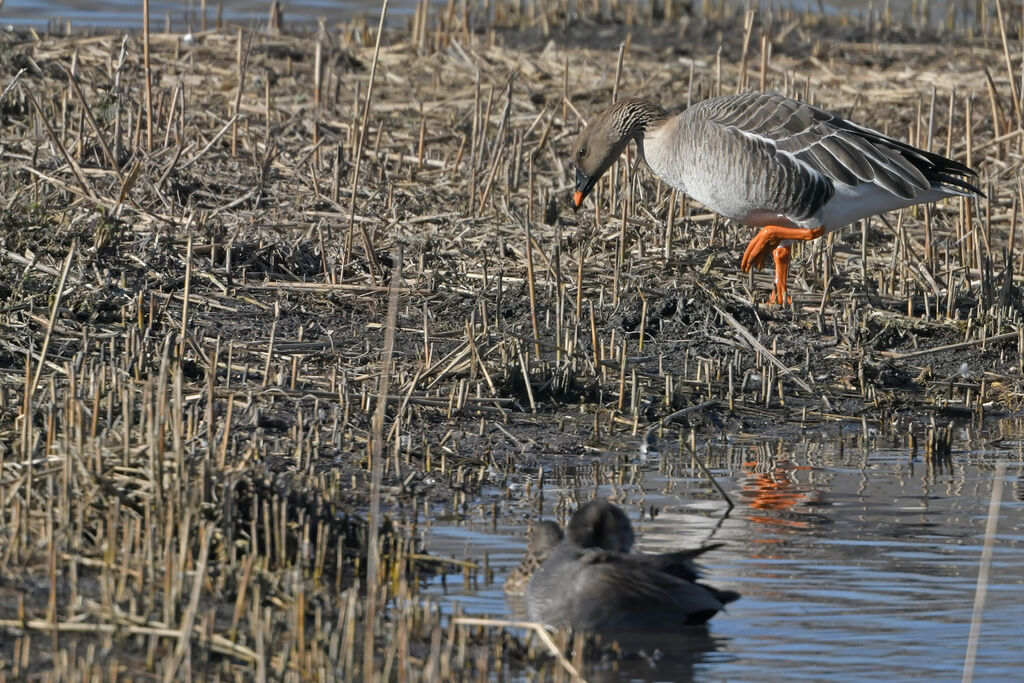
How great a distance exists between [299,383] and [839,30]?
38.2 ft

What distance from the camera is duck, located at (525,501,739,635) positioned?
4910 millimetres

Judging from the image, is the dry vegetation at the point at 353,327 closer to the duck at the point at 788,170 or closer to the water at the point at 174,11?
the duck at the point at 788,170

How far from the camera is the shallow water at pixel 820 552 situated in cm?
480

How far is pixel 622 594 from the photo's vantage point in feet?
16.1

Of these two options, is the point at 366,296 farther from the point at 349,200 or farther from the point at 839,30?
the point at 839,30

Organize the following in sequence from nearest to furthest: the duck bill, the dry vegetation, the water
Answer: the dry vegetation, the duck bill, the water

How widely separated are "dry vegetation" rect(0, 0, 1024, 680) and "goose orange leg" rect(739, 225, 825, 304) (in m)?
0.17

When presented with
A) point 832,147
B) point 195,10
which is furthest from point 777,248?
point 195,10

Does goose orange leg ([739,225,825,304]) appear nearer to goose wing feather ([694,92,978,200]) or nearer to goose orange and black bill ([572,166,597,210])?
goose wing feather ([694,92,978,200])

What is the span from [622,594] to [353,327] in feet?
12.9

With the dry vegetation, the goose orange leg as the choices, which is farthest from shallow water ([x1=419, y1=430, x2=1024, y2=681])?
the goose orange leg

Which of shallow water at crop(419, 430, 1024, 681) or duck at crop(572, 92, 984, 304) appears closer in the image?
shallow water at crop(419, 430, 1024, 681)

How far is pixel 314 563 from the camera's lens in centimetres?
520

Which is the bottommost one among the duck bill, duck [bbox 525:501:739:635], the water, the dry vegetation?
duck [bbox 525:501:739:635]
